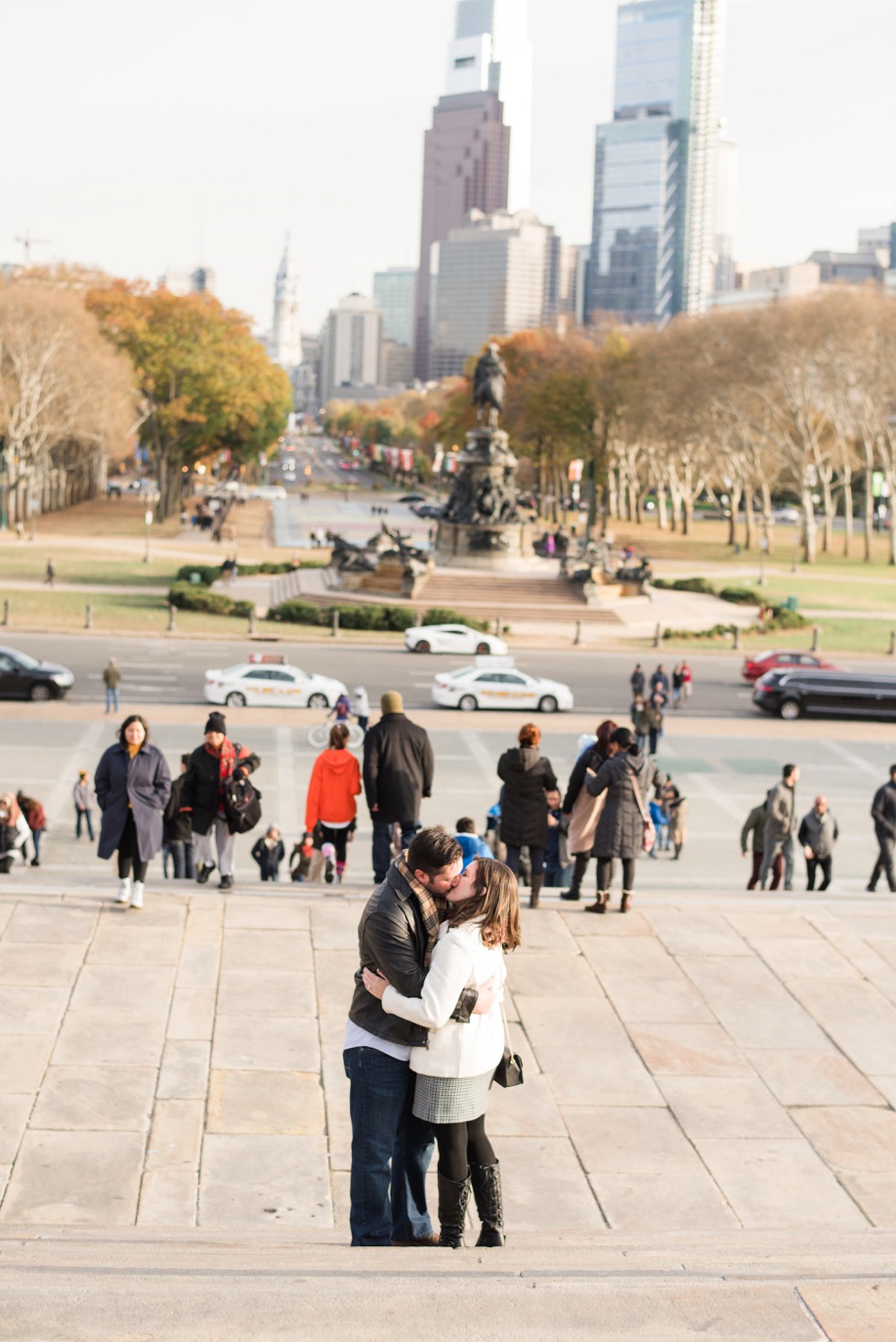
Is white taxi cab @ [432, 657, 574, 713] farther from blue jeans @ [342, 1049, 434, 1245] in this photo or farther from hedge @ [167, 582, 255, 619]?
blue jeans @ [342, 1049, 434, 1245]

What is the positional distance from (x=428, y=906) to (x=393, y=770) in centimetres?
667

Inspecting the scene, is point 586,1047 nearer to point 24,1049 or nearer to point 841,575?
point 24,1049

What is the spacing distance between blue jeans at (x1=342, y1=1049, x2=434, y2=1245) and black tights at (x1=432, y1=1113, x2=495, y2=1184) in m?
0.11

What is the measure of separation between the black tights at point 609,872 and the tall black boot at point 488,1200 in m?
5.89

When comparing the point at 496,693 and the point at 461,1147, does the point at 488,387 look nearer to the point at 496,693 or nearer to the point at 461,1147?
the point at 496,693

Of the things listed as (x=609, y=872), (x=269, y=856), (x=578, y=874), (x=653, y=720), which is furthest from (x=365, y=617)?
(x=609, y=872)

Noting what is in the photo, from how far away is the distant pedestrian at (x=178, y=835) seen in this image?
43.1ft

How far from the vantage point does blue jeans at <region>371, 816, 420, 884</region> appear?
12.9m

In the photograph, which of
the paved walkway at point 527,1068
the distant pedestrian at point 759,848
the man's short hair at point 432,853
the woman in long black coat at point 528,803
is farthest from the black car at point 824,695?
the man's short hair at point 432,853

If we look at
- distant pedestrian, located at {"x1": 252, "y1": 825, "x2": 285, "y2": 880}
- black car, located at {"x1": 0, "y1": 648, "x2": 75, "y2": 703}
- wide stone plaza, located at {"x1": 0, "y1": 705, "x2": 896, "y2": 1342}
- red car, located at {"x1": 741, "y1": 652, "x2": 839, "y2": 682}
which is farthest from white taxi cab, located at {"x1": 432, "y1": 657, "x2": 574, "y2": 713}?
wide stone plaza, located at {"x1": 0, "y1": 705, "x2": 896, "y2": 1342}

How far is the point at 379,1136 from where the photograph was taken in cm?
619

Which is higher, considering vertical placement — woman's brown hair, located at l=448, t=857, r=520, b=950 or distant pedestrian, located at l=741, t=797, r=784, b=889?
woman's brown hair, located at l=448, t=857, r=520, b=950

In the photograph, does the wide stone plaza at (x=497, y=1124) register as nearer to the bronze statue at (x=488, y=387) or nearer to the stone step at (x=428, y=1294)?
the stone step at (x=428, y=1294)

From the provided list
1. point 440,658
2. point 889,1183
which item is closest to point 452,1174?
point 889,1183
